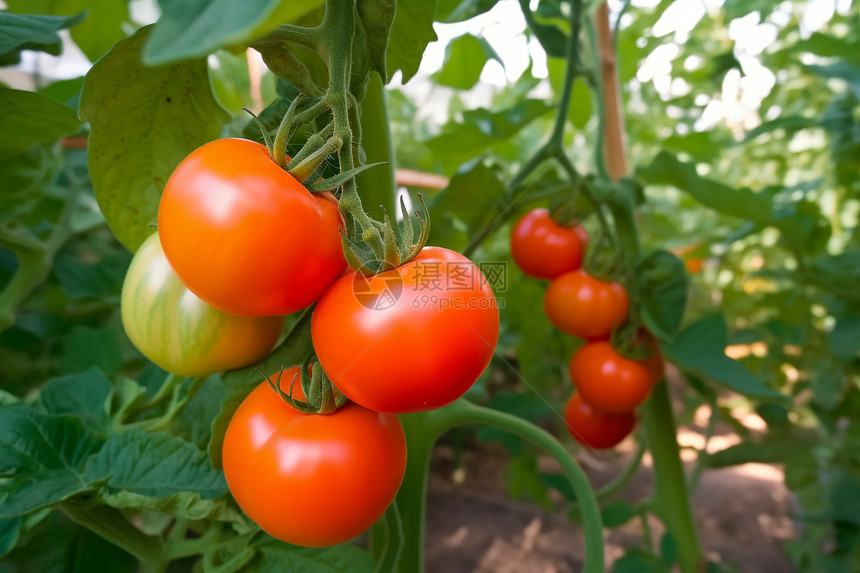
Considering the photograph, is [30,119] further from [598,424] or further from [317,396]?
[598,424]

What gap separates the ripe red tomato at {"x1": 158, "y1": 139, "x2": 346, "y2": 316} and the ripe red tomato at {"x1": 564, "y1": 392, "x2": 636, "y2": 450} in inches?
14.5

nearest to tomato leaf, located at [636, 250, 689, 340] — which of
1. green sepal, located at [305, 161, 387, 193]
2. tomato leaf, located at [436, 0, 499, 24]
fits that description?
tomato leaf, located at [436, 0, 499, 24]

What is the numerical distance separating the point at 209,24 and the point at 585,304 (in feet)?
→ 1.23

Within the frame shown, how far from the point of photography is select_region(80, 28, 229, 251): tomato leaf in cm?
24

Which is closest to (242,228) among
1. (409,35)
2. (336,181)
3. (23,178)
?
(336,181)

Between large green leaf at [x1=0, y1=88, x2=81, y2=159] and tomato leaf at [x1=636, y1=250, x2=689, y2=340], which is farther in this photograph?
tomato leaf at [x1=636, y1=250, x2=689, y2=340]

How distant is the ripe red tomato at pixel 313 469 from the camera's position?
22 centimetres

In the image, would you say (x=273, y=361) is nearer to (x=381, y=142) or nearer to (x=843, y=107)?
(x=381, y=142)

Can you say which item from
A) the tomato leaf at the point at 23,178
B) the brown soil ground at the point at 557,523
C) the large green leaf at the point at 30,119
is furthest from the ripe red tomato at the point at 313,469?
the brown soil ground at the point at 557,523

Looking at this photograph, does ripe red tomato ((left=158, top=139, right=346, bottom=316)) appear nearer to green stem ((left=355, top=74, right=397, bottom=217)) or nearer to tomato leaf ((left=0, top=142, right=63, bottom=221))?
green stem ((left=355, top=74, right=397, bottom=217))

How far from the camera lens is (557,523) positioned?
95 cm

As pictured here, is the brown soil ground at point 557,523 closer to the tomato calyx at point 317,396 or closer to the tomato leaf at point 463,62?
the tomato leaf at point 463,62

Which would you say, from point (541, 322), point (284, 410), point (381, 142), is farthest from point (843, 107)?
point (284, 410)

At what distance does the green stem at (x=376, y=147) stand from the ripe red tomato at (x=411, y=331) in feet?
0.38
